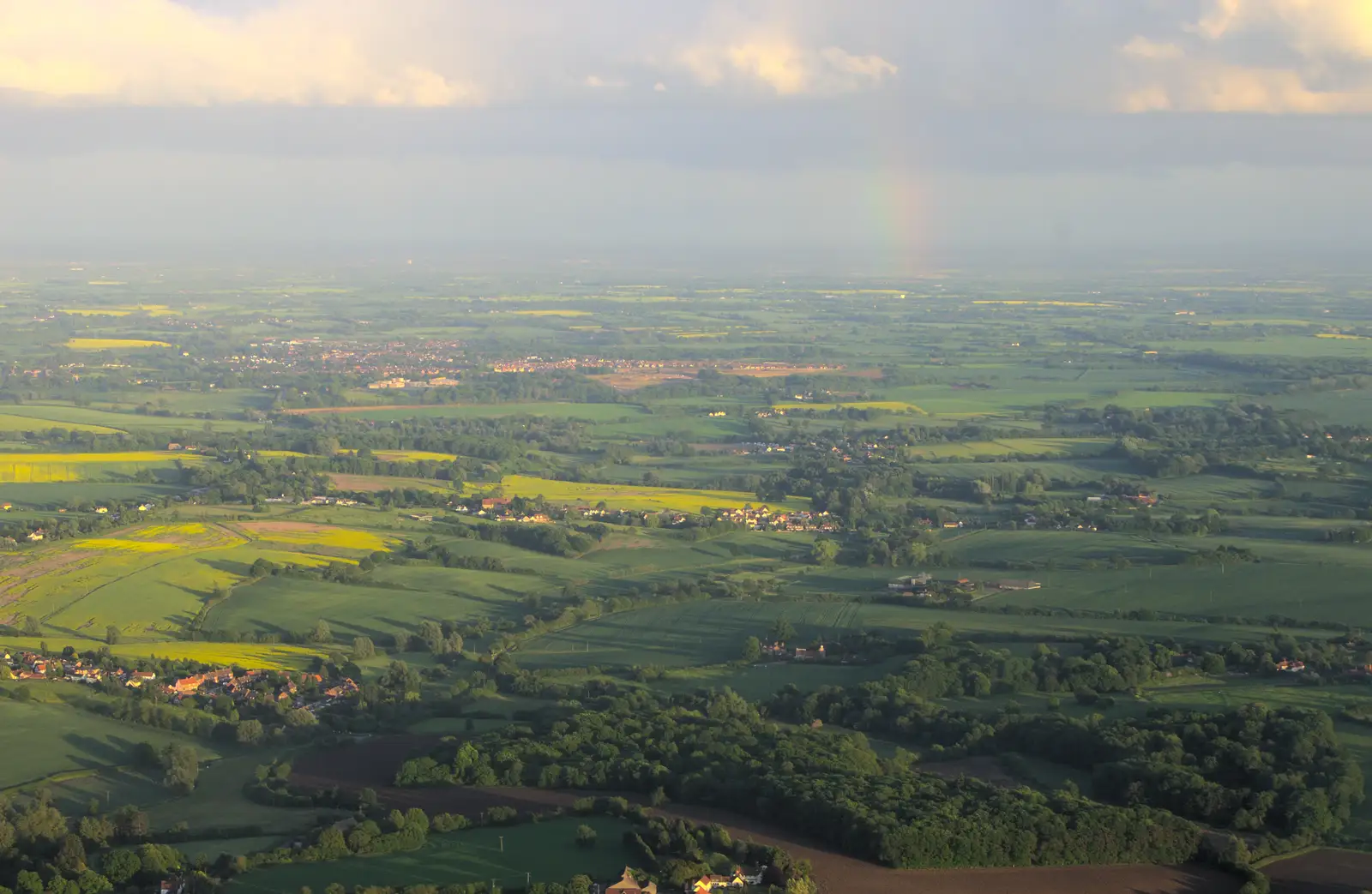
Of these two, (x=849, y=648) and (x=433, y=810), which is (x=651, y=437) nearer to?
(x=849, y=648)

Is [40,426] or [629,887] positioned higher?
[629,887]

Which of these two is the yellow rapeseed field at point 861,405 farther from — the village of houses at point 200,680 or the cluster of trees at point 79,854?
the cluster of trees at point 79,854

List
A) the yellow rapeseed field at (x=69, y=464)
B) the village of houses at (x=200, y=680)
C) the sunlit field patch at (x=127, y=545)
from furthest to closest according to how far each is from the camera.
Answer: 1. the yellow rapeseed field at (x=69, y=464)
2. the sunlit field patch at (x=127, y=545)
3. the village of houses at (x=200, y=680)

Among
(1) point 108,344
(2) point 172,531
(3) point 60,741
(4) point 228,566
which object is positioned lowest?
(3) point 60,741

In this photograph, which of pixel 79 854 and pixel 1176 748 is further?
pixel 1176 748

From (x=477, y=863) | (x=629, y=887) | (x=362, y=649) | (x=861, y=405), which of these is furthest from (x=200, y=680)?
(x=861, y=405)

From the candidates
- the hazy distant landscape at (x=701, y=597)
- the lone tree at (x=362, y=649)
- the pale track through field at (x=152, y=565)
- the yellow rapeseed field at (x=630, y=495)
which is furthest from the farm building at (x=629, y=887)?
the yellow rapeseed field at (x=630, y=495)

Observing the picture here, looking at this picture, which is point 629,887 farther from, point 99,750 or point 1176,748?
point 99,750

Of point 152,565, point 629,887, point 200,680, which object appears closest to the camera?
point 629,887
